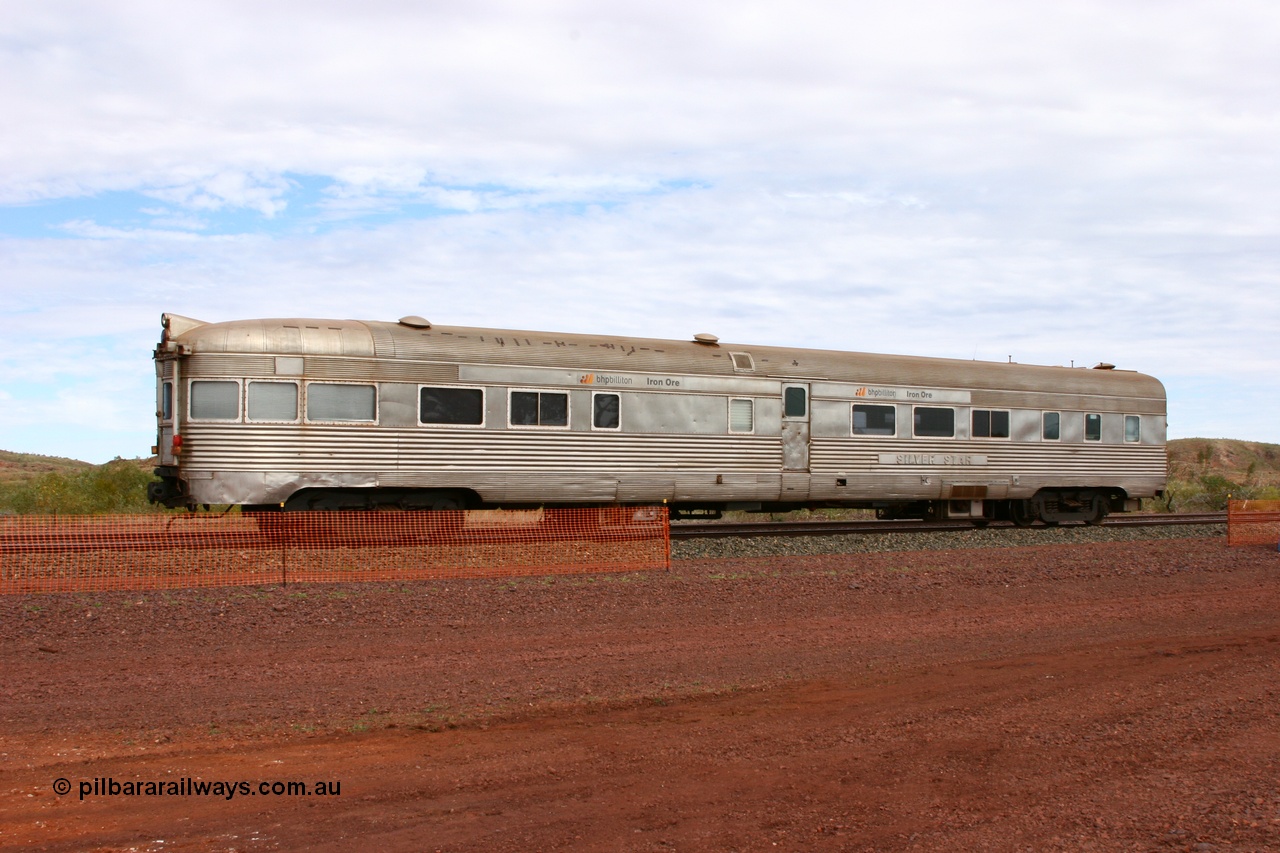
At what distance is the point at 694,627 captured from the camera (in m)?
10.1

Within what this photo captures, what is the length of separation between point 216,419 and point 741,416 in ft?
26.4

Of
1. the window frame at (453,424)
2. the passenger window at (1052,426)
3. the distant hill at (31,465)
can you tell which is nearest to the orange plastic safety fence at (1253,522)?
the passenger window at (1052,426)

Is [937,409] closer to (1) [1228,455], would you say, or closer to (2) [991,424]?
(2) [991,424]

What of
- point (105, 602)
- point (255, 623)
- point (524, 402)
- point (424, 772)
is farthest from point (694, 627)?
point (524, 402)

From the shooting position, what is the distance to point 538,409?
55.0 ft

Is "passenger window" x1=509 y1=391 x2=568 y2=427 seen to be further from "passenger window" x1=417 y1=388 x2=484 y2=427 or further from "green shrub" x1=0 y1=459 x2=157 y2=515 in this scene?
"green shrub" x1=0 y1=459 x2=157 y2=515

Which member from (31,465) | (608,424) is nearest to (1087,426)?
(608,424)

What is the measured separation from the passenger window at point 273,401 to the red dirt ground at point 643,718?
13.8 ft

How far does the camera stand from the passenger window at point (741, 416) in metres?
18.2

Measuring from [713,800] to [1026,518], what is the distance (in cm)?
1767

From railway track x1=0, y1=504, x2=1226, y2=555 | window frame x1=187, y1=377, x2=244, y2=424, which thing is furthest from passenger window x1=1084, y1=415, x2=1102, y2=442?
window frame x1=187, y1=377, x2=244, y2=424

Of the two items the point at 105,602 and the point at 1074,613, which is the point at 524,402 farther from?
the point at 1074,613

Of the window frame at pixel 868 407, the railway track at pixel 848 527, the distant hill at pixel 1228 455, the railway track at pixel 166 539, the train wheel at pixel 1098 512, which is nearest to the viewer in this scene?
the railway track at pixel 166 539

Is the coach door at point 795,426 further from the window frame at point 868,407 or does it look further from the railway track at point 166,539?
the railway track at point 166,539
